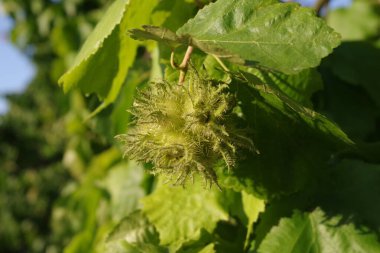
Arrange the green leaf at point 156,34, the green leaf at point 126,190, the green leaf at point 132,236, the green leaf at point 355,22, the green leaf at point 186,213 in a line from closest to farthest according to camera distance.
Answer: the green leaf at point 156,34 → the green leaf at point 186,213 → the green leaf at point 132,236 → the green leaf at point 126,190 → the green leaf at point 355,22

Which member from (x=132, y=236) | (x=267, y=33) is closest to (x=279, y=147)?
(x=267, y=33)

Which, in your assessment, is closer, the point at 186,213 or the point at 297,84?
the point at 297,84

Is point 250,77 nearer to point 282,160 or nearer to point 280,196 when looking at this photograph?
point 282,160

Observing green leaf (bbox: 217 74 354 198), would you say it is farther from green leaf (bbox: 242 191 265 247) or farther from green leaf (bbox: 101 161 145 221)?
green leaf (bbox: 101 161 145 221)

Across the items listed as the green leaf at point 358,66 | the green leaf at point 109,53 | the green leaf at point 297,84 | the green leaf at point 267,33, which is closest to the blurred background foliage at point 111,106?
the green leaf at point 358,66

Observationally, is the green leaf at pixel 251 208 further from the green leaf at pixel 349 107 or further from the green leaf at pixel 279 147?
the green leaf at pixel 349 107

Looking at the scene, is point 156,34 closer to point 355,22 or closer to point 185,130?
point 185,130
